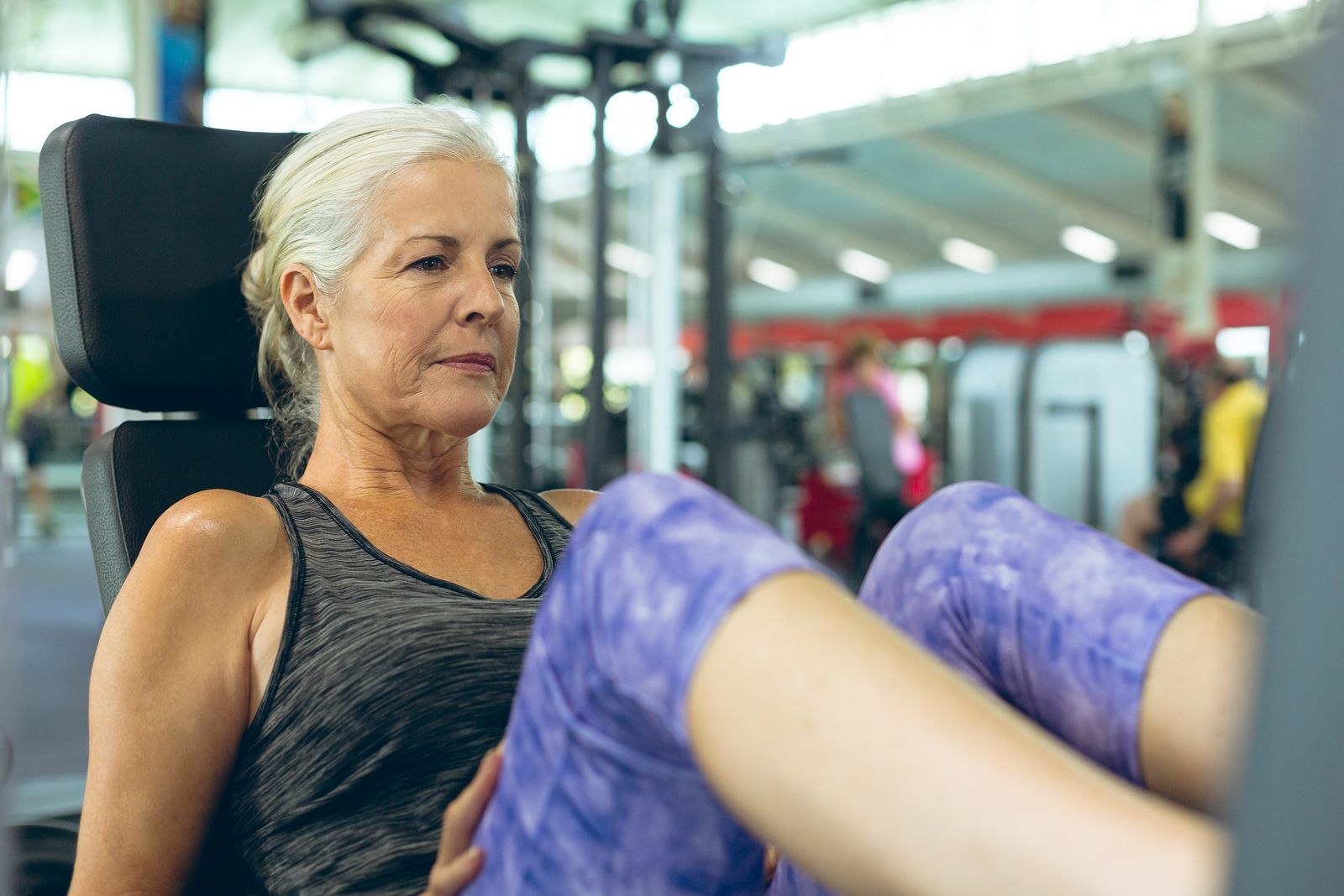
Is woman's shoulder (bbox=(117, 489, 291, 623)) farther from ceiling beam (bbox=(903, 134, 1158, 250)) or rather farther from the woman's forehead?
ceiling beam (bbox=(903, 134, 1158, 250))

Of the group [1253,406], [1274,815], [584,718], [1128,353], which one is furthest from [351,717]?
[1128,353]

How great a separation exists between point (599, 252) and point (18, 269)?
1847mm

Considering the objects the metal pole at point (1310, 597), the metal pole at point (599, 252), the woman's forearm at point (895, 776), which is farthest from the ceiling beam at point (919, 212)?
the metal pole at point (1310, 597)

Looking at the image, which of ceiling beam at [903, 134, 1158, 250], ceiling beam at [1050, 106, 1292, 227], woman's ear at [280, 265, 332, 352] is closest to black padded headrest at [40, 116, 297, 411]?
woman's ear at [280, 265, 332, 352]

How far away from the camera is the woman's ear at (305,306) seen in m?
1.12

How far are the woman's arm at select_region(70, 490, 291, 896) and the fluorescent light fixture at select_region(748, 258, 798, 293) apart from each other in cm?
1670

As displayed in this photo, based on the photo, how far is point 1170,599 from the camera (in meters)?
0.75

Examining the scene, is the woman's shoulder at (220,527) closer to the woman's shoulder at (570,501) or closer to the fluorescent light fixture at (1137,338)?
the woman's shoulder at (570,501)

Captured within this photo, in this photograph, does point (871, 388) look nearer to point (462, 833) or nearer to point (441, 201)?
point (441, 201)

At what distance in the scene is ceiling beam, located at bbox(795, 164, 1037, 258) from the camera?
13938 mm

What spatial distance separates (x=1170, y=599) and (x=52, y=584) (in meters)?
5.80

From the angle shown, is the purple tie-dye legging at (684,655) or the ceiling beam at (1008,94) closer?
the purple tie-dye legging at (684,655)

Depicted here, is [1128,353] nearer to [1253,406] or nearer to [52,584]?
[1253,406]

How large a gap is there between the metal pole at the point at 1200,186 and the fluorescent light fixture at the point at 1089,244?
5.99 metres
